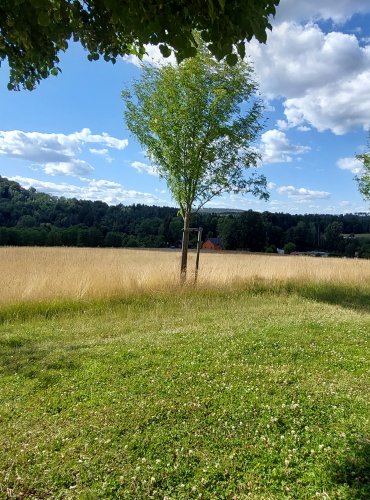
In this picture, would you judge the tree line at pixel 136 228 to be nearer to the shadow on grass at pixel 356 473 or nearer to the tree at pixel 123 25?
the tree at pixel 123 25

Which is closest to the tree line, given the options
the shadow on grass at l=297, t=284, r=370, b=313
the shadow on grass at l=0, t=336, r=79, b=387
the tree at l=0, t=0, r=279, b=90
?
the shadow on grass at l=297, t=284, r=370, b=313

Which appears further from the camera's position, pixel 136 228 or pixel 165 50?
pixel 136 228

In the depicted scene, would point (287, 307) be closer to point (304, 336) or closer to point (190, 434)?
point (304, 336)

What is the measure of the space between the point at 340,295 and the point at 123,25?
11.6 metres

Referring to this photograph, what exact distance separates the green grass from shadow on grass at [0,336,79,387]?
0.03m

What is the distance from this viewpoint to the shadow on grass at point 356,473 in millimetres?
2824

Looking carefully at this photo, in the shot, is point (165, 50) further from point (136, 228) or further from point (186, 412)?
point (136, 228)

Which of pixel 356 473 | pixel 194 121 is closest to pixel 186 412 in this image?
pixel 356 473

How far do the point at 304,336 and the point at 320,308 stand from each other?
12.3 feet

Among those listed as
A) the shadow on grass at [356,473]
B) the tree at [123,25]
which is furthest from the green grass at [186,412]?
the tree at [123,25]

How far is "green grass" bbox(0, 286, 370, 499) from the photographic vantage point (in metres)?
2.96

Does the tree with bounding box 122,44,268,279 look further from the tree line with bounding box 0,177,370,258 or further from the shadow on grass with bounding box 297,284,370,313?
the tree line with bounding box 0,177,370,258

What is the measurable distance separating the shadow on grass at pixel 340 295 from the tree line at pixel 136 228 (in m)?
20.9

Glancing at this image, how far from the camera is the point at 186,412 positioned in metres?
3.91
